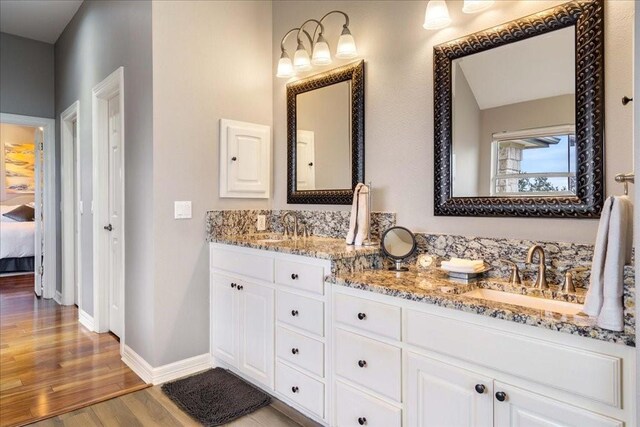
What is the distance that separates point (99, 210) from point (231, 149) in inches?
54.8

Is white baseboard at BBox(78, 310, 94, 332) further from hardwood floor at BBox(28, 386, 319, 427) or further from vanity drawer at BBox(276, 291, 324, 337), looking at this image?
vanity drawer at BBox(276, 291, 324, 337)

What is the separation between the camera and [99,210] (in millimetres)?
3385

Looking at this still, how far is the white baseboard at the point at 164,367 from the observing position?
2.55m

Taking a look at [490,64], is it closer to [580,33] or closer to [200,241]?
[580,33]

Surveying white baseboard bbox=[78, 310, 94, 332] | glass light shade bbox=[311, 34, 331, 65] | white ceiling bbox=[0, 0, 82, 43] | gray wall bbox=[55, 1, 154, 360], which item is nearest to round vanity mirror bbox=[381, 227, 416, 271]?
glass light shade bbox=[311, 34, 331, 65]

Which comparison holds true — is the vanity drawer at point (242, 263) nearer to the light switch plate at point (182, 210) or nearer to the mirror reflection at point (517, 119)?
the light switch plate at point (182, 210)

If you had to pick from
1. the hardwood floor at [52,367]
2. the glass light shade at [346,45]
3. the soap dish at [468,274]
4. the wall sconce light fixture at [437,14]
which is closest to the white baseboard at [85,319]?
the hardwood floor at [52,367]

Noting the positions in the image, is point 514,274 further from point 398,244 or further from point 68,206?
point 68,206

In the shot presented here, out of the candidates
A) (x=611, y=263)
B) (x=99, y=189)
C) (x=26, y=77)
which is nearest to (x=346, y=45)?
(x=611, y=263)

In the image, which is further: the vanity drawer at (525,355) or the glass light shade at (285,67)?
the glass light shade at (285,67)

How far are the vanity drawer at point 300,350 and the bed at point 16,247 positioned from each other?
582 cm

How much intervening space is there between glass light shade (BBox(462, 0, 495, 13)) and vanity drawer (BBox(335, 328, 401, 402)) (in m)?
1.56

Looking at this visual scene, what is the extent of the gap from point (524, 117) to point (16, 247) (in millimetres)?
7045

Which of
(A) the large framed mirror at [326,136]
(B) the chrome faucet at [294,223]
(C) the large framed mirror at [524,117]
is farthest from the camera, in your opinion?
(B) the chrome faucet at [294,223]
